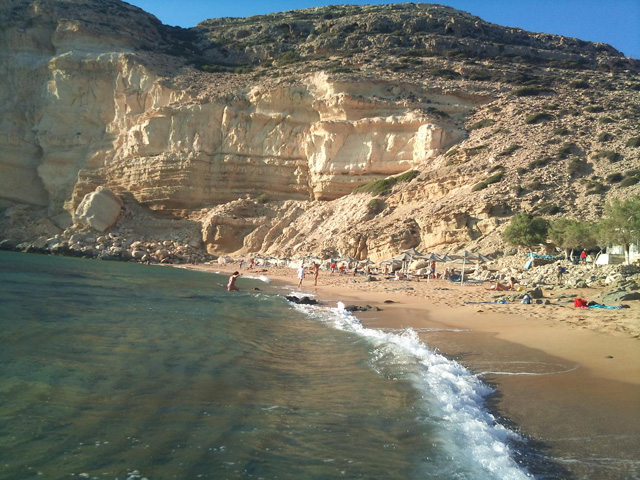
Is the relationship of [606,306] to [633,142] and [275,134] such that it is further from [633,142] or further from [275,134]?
[275,134]

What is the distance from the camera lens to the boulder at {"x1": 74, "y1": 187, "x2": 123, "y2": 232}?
133 ft

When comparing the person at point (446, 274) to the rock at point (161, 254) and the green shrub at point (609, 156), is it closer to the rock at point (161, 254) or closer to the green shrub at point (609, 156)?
the green shrub at point (609, 156)

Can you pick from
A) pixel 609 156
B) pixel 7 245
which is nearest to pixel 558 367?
pixel 609 156

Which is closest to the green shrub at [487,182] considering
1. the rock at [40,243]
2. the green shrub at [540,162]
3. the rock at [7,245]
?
the green shrub at [540,162]

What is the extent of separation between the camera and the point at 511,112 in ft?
126

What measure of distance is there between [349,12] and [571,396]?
7755 centimetres

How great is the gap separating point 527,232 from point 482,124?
59.1ft

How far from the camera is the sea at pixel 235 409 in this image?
2.90 meters

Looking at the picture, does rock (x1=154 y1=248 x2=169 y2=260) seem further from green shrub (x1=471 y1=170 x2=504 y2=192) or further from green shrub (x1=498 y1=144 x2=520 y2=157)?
green shrub (x1=498 y1=144 x2=520 y2=157)

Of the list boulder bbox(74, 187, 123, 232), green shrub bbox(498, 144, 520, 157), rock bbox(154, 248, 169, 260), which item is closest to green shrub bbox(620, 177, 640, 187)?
green shrub bbox(498, 144, 520, 157)

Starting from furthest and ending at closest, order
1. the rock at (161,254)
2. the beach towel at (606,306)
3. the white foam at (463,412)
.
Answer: the rock at (161,254)
the beach towel at (606,306)
the white foam at (463,412)

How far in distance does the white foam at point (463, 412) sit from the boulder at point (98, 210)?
131 feet

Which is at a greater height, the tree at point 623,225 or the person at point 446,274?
the tree at point 623,225

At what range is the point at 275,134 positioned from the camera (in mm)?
43031
